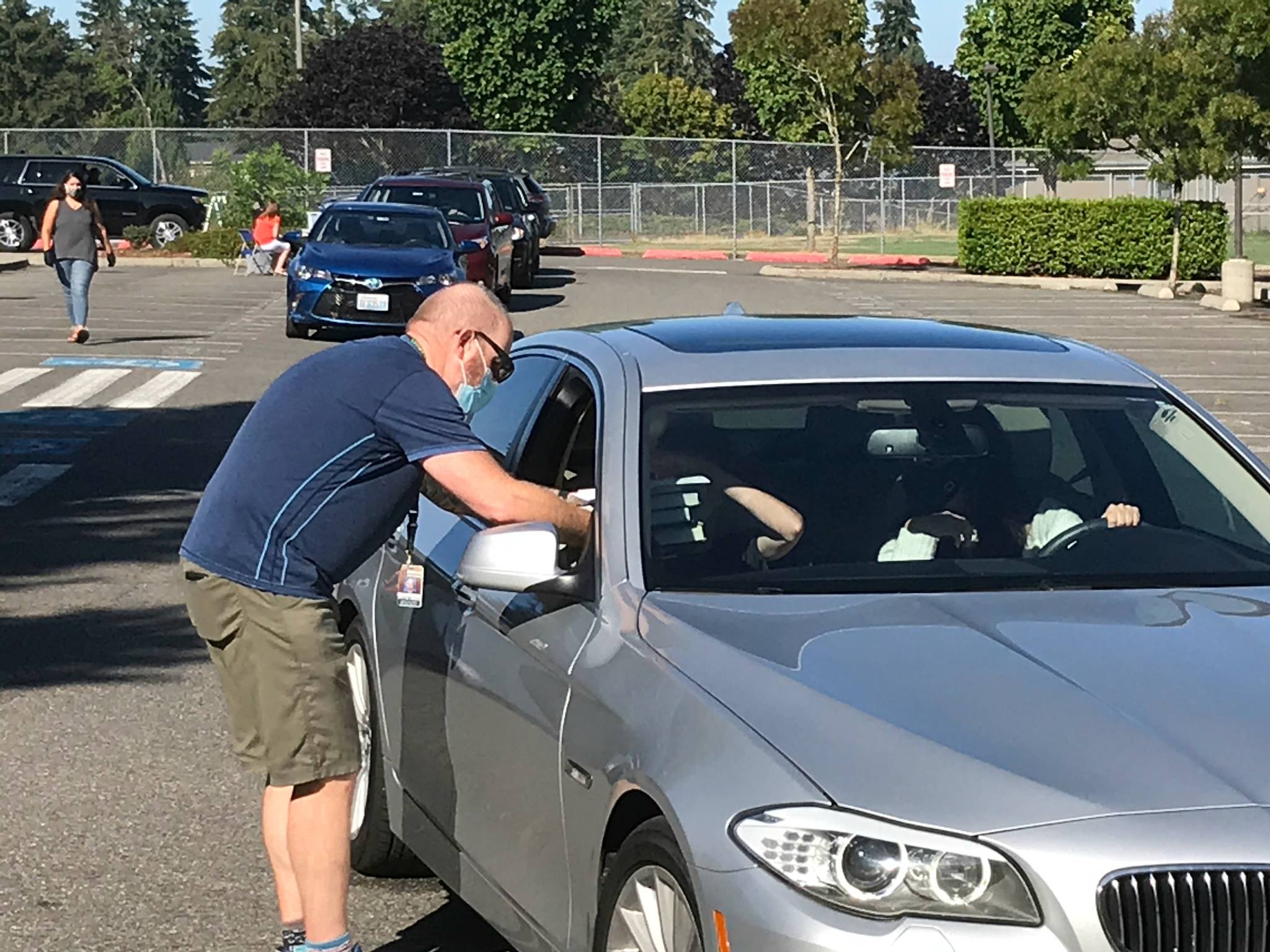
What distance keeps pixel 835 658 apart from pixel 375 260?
841 inches

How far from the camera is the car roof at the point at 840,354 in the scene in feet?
16.5

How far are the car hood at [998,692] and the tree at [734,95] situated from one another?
82082mm

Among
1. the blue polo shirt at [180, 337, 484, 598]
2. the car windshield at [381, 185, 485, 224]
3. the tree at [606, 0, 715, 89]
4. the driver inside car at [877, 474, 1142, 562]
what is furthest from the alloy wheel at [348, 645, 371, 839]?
the tree at [606, 0, 715, 89]

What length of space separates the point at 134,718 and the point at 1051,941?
534 cm

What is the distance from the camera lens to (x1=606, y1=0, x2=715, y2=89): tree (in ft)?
429

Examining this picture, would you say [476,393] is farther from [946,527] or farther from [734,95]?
[734,95]

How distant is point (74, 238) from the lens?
23.4 m

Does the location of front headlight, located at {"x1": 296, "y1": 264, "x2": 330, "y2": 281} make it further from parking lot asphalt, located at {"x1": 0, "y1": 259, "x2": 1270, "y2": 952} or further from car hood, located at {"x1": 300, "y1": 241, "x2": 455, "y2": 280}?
parking lot asphalt, located at {"x1": 0, "y1": 259, "x2": 1270, "y2": 952}

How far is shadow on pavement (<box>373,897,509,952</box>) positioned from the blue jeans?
745 inches

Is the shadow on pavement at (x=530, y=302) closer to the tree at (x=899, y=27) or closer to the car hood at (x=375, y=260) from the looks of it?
the car hood at (x=375, y=260)

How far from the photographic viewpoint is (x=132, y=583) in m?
10.7

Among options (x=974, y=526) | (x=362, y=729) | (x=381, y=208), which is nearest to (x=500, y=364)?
(x=974, y=526)

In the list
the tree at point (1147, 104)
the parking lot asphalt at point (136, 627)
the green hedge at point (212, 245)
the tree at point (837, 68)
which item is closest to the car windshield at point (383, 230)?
the parking lot asphalt at point (136, 627)

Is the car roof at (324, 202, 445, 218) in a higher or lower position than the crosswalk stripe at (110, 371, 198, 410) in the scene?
higher
